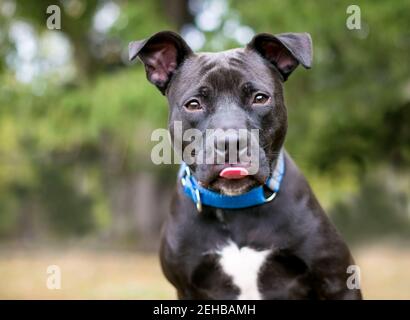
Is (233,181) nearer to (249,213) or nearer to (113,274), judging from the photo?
(249,213)

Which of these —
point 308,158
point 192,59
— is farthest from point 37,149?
point 192,59

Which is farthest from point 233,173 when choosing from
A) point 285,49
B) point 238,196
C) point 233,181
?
point 285,49

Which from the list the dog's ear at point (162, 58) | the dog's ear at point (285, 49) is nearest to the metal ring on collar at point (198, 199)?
the dog's ear at point (162, 58)

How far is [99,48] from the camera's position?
14.5 m

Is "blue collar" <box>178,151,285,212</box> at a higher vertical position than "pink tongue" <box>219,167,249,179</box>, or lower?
higher

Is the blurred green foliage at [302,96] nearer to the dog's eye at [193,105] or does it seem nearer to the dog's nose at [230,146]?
the dog's eye at [193,105]

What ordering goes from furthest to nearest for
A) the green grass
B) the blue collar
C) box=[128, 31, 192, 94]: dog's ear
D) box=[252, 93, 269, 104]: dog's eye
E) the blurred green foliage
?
the green grass
the blurred green foliage
box=[128, 31, 192, 94]: dog's ear
the blue collar
box=[252, 93, 269, 104]: dog's eye

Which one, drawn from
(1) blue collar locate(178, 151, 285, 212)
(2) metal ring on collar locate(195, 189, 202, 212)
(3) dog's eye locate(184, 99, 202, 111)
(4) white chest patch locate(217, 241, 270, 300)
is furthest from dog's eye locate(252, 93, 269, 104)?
(4) white chest patch locate(217, 241, 270, 300)

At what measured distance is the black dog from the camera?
3.60 m

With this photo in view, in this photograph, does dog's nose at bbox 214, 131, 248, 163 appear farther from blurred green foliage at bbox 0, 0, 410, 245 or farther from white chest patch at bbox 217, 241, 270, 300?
blurred green foliage at bbox 0, 0, 410, 245

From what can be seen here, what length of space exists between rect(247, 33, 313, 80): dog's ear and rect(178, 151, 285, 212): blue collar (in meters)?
0.55

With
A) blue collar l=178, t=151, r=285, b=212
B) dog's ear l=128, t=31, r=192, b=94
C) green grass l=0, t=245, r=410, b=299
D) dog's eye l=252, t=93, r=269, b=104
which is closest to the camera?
dog's eye l=252, t=93, r=269, b=104
